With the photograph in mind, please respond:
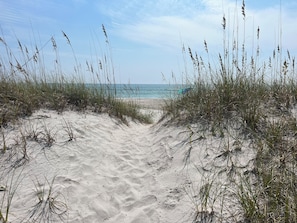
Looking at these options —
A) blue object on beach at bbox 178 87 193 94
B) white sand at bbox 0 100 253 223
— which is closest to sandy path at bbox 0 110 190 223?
white sand at bbox 0 100 253 223

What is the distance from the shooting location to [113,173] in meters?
3.57

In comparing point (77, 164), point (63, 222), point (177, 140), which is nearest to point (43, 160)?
point (77, 164)

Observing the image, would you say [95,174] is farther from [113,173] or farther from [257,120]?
A: [257,120]

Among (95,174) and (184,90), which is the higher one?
(184,90)

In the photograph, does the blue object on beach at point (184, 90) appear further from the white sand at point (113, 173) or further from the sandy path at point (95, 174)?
the sandy path at point (95, 174)

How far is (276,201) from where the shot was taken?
6.97 feet

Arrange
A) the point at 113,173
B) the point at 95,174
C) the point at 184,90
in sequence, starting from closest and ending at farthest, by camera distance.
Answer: the point at 95,174, the point at 113,173, the point at 184,90

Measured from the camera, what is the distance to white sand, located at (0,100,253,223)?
2621 millimetres

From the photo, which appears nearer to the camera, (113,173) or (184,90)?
(113,173)

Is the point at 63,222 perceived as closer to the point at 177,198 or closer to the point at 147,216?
the point at 147,216

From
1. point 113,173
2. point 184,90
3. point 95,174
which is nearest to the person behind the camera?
point 95,174

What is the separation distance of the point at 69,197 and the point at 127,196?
666mm

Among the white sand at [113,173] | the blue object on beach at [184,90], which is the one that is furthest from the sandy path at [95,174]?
the blue object on beach at [184,90]

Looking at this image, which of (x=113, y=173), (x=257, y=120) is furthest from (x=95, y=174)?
(x=257, y=120)
